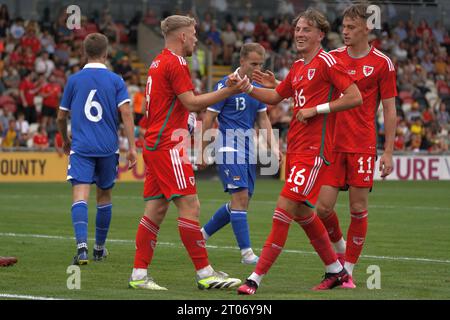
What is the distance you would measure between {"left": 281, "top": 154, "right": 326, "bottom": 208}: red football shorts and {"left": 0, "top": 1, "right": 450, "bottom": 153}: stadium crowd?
19679 millimetres

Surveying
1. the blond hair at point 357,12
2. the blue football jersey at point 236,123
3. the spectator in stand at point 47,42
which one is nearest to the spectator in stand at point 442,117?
the spectator in stand at point 47,42

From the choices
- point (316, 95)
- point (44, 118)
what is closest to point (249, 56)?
point (316, 95)

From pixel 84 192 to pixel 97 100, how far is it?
965 mm

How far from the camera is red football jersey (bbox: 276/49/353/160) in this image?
8.84 meters

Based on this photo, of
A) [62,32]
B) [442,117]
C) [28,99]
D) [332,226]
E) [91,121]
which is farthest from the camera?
[442,117]

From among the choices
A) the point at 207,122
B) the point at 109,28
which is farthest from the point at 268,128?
the point at 109,28

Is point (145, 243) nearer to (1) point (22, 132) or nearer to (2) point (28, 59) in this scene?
(1) point (22, 132)

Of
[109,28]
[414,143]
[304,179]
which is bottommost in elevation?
[414,143]

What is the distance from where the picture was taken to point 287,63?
3547 cm

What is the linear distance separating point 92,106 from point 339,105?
11.1 feet

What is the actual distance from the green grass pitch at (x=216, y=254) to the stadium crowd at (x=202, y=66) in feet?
26.5

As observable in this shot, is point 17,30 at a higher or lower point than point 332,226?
higher

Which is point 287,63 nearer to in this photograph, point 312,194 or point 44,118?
point 44,118

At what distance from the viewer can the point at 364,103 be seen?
31.7 feet
